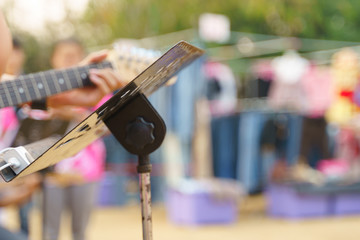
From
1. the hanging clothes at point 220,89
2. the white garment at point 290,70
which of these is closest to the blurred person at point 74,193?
the hanging clothes at point 220,89

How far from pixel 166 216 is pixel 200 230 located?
3.00 feet

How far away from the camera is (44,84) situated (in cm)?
139

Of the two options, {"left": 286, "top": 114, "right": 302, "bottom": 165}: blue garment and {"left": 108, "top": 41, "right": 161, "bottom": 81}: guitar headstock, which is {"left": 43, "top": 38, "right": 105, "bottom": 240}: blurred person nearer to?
{"left": 108, "top": 41, "right": 161, "bottom": 81}: guitar headstock

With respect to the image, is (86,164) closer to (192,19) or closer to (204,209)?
(204,209)

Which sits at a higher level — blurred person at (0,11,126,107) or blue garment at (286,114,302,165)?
blue garment at (286,114,302,165)

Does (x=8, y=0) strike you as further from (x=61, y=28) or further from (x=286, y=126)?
(x=286, y=126)

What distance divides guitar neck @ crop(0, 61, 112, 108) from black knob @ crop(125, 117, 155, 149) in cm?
47

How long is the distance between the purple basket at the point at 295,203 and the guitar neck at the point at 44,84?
12.5ft

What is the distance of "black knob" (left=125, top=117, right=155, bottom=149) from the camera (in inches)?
38.8

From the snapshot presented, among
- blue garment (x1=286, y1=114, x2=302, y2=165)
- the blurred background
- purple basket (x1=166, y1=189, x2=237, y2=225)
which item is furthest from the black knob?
blue garment (x1=286, y1=114, x2=302, y2=165)

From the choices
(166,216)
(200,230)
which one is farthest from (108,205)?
(200,230)

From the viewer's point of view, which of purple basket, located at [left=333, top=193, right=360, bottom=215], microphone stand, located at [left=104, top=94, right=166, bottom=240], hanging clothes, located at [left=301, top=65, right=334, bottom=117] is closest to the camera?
microphone stand, located at [left=104, top=94, right=166, bottom=240]

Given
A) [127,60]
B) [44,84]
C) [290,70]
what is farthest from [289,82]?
[44,84]

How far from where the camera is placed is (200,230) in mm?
4535
